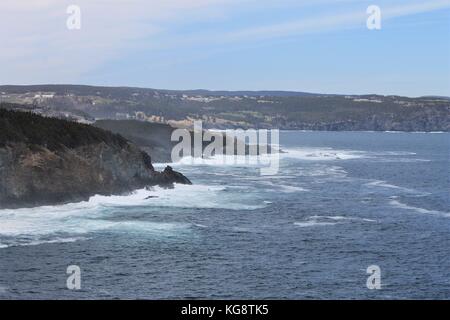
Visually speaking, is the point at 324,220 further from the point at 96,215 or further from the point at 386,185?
the point at 386,185

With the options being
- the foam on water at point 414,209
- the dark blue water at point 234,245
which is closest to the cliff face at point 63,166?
the dark blue water at point 234,245

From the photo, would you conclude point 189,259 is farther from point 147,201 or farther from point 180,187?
point 180,187

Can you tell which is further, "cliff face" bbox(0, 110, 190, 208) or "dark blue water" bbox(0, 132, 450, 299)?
"cliff face" bbox(0, 110, 190, 208)

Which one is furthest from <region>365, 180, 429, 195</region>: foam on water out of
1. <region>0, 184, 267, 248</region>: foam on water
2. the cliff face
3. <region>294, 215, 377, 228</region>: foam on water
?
the cliff face

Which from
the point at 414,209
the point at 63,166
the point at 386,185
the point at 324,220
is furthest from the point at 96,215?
the point at 386,185

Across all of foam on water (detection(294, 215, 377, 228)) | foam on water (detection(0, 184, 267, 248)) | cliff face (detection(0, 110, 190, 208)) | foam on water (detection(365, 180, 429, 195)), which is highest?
cliff face (detection(0, 110, 190, 208))

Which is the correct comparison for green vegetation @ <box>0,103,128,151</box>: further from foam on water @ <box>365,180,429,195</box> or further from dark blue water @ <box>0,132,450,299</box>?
foam on water @ <box>365,180,429,195</box>
